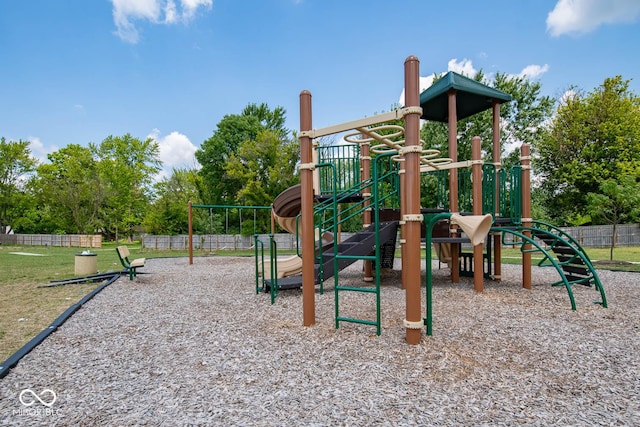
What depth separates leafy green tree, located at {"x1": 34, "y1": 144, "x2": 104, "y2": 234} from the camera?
33000 millimetres

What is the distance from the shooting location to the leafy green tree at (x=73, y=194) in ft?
108

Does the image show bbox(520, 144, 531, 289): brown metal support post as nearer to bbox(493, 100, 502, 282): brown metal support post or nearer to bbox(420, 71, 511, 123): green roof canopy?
bbox(493, 100, 502, 282): brown metal support post

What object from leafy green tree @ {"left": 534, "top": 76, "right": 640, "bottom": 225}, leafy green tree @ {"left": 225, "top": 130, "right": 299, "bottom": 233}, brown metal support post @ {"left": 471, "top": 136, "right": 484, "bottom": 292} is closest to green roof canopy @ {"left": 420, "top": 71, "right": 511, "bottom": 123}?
brown metal support post @ {"left": 471, "top": 136, "right": 484, "bottom": 292}

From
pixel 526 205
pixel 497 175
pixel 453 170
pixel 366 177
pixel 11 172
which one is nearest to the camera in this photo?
pixel 453 170

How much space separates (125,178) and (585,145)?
130 feet

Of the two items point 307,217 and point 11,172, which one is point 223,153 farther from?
point 307,217

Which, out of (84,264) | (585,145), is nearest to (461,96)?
(84,264)

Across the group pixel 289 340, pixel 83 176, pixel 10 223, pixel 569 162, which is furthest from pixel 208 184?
pixel 289 340

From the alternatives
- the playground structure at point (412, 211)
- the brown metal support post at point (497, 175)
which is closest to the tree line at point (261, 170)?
the playground structure at point (412, 211)

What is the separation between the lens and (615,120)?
78.7ft

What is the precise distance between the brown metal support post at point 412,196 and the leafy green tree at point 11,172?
43537 millimetres

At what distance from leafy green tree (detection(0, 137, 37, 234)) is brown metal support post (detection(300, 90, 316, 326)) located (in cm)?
4226

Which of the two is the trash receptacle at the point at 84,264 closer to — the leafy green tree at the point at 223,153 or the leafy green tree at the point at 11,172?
the leafy green tree at the point at 223,153

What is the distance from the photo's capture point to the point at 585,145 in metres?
25.1
